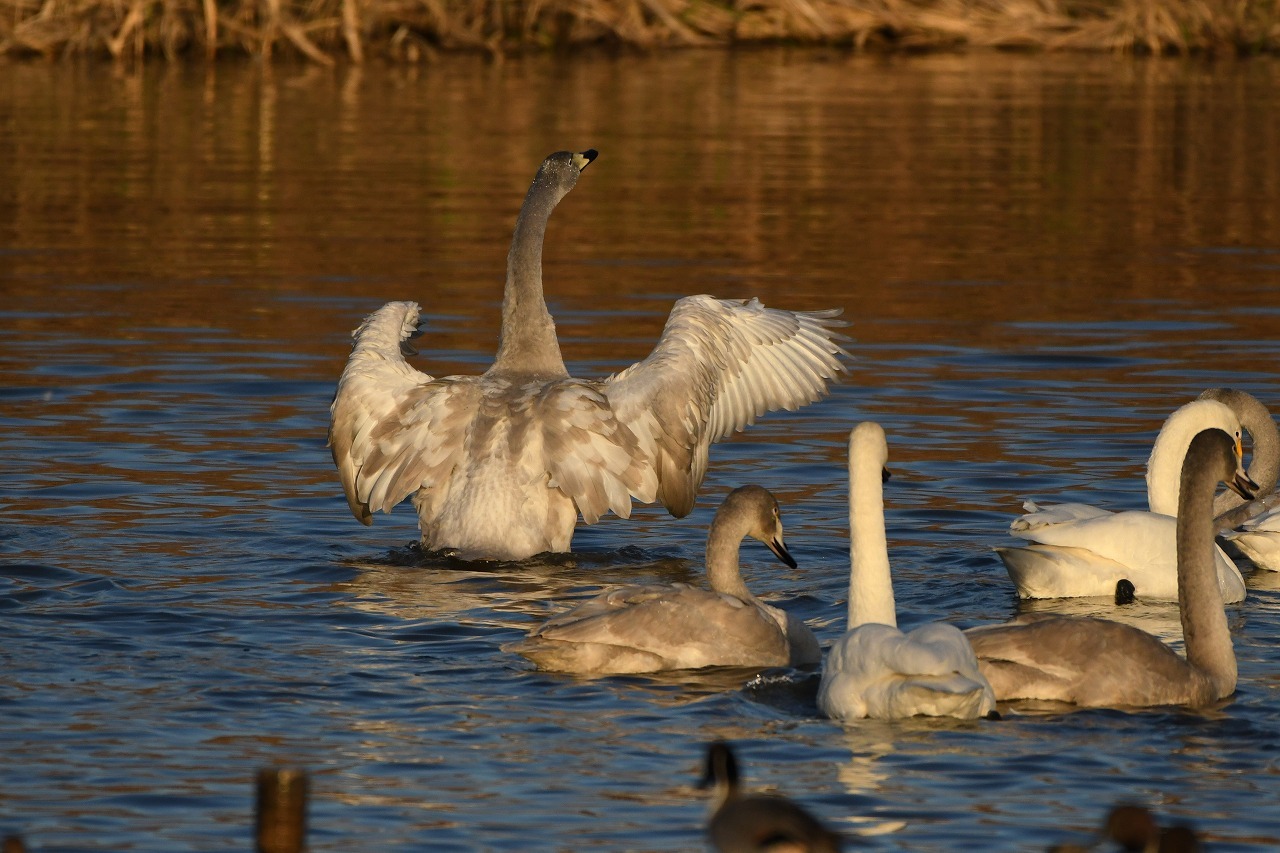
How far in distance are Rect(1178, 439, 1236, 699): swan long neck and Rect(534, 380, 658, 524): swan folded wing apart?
2878mm

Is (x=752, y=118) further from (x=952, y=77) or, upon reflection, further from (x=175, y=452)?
(x=175, y=452)

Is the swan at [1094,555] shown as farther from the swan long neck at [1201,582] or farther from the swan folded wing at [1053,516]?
the swan long neck at [1201,582]

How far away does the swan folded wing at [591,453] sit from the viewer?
32.7ft

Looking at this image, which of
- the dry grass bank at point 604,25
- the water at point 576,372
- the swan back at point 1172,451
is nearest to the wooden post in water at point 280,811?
the water at point 576,372

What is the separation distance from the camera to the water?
6648 millimetres

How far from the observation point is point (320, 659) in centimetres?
803

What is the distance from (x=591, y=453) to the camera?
10.0 m

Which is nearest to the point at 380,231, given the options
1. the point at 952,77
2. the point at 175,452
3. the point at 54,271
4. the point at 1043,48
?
the point at 54,271

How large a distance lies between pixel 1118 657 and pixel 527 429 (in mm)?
3426

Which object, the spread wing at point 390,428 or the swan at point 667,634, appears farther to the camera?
the spread wing at point 390,428

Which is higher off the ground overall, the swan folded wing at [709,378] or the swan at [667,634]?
the swan folded wing at [709,378]

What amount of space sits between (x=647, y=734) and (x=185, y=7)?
2723 centimetres

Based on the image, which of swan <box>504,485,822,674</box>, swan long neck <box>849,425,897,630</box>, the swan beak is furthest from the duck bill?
swan long neck <box>849,425,897,630</box>

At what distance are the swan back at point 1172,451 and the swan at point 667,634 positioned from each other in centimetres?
236
